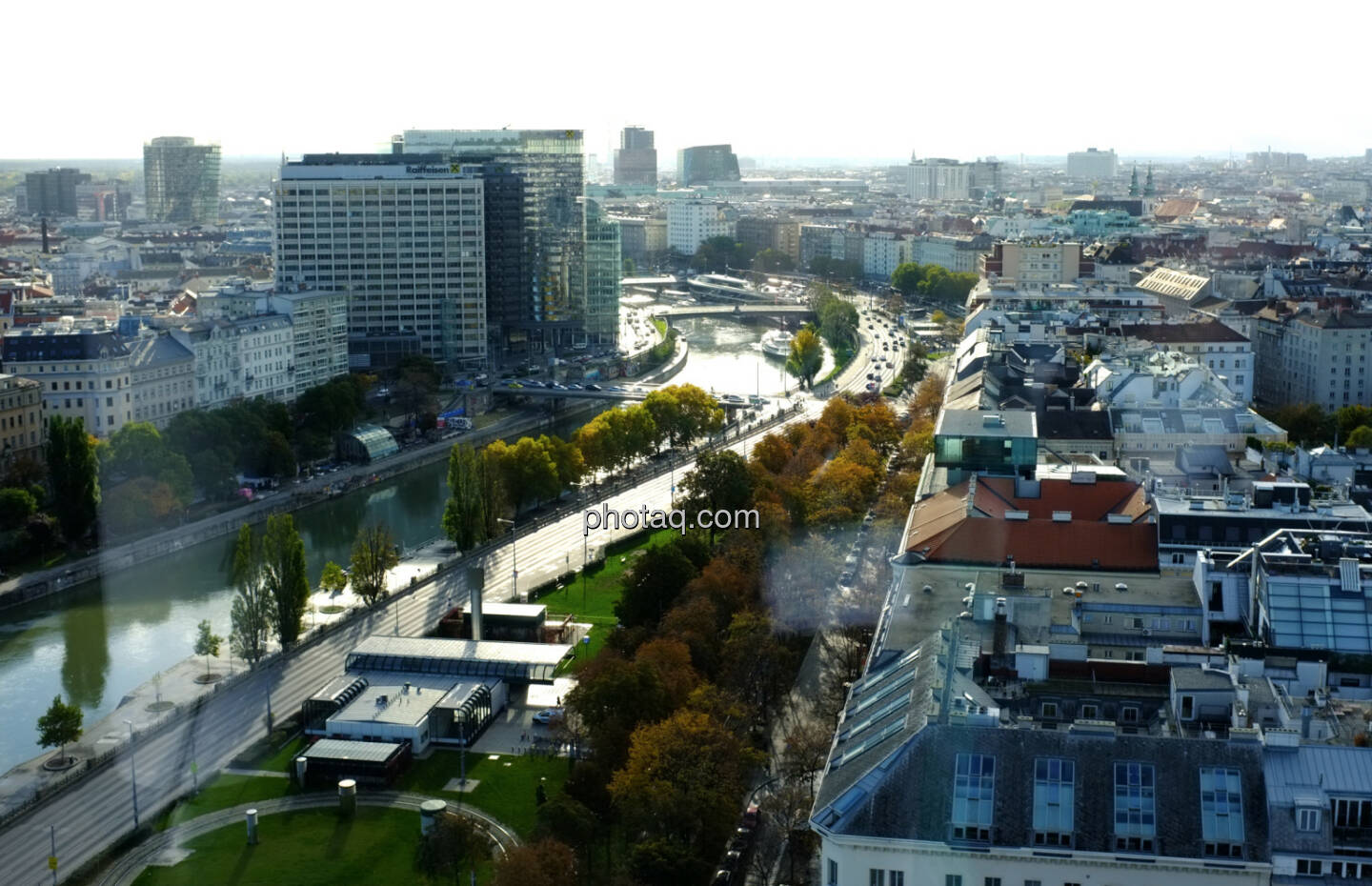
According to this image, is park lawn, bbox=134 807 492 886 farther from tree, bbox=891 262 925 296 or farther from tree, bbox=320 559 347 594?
tree, bbox=891 262 925 296

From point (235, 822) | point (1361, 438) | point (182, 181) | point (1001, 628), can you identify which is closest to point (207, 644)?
point (235, 822)

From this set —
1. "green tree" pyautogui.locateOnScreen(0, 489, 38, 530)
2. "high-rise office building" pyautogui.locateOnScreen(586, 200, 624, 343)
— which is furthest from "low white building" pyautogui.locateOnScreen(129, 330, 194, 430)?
"high-rise office building" pyautogui.locateOnScreen(586, 200, 624, 343)

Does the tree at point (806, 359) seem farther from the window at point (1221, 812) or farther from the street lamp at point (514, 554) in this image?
the window at point (1221, 812)

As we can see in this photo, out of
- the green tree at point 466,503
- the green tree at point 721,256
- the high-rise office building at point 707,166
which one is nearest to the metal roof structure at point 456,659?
the green tree at point 466,503

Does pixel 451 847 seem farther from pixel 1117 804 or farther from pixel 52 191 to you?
pixel 52 191

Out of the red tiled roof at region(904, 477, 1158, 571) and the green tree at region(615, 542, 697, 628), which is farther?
the green tree at region(615, 542, 697, 628)
